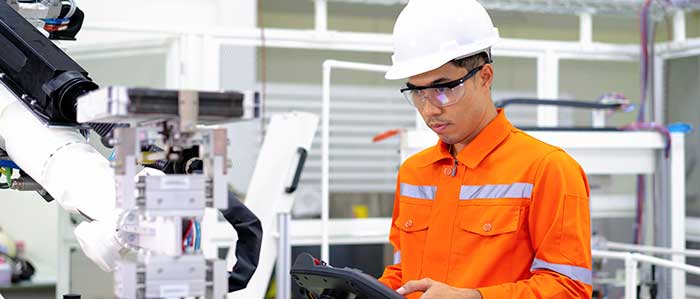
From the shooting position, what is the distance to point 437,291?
1.64 m

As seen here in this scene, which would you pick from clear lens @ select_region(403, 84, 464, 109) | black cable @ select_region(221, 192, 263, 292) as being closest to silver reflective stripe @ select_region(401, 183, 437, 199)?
clear lens @ select_region(403, 84, 464, 109)

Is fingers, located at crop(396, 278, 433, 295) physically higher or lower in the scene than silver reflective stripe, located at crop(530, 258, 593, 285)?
lower

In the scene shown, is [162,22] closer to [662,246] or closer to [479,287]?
[662,246]

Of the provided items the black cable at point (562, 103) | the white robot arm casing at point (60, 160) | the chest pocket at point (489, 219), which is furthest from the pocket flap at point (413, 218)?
the black cable at point (562, 103)

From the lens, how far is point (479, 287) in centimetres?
178

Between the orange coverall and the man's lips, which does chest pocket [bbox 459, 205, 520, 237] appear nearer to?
the orange coverall

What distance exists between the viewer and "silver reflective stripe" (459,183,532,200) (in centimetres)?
175

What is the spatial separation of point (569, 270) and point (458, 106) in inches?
15.4

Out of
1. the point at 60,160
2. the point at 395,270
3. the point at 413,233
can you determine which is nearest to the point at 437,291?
the point at 413,233

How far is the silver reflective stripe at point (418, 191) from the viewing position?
6.38ft

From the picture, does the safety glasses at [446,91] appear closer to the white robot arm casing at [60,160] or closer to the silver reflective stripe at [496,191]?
the silver reflective stripe at [496,191]

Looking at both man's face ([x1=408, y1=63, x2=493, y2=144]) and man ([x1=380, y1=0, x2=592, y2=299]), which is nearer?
man ([x1=380, y1=0, x2=592, y2=299])

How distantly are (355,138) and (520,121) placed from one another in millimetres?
1001

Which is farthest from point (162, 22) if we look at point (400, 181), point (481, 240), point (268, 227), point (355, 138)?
point (481, 240)
